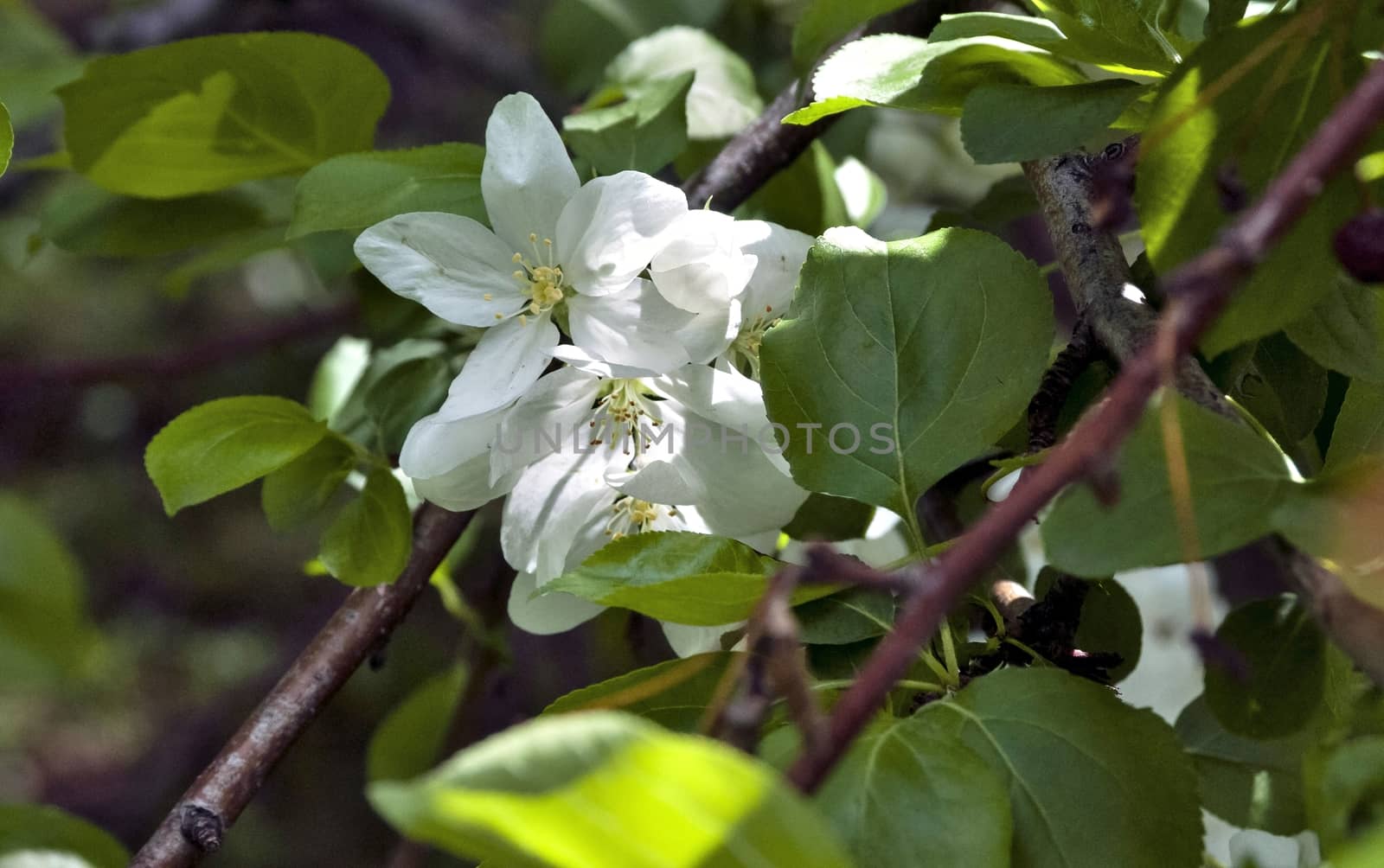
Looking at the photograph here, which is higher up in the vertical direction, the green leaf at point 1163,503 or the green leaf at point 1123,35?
the green leaf at point 1123,35

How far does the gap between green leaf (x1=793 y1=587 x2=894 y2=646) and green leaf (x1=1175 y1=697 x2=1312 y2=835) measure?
0.25 metres

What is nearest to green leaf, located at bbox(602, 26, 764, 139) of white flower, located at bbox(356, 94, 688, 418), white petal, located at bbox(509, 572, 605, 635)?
white flower, located at bbox(356, 94, 688, 418)

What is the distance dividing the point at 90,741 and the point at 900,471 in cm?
224

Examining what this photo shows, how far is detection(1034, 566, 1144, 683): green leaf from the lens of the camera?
2.49 ft

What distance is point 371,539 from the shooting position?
0.75 m

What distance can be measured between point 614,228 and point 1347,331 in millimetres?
372

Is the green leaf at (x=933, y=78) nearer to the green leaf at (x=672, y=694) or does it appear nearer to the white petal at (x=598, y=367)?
the white petal at (x=598, y=367)

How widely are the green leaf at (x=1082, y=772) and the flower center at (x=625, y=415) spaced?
25cm

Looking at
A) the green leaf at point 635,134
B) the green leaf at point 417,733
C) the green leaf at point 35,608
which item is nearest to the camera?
the green leaf at point 635,134

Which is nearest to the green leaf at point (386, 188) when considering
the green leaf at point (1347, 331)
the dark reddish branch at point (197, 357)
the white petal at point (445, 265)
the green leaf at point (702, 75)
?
the white petal at point (445, 265)

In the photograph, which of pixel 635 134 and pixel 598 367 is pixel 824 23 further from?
pixel 598 367

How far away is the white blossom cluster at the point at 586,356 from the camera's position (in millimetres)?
644

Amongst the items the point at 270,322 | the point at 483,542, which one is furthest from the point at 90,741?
the point at 483,542

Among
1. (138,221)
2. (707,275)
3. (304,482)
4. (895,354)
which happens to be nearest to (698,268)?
(707,275)
